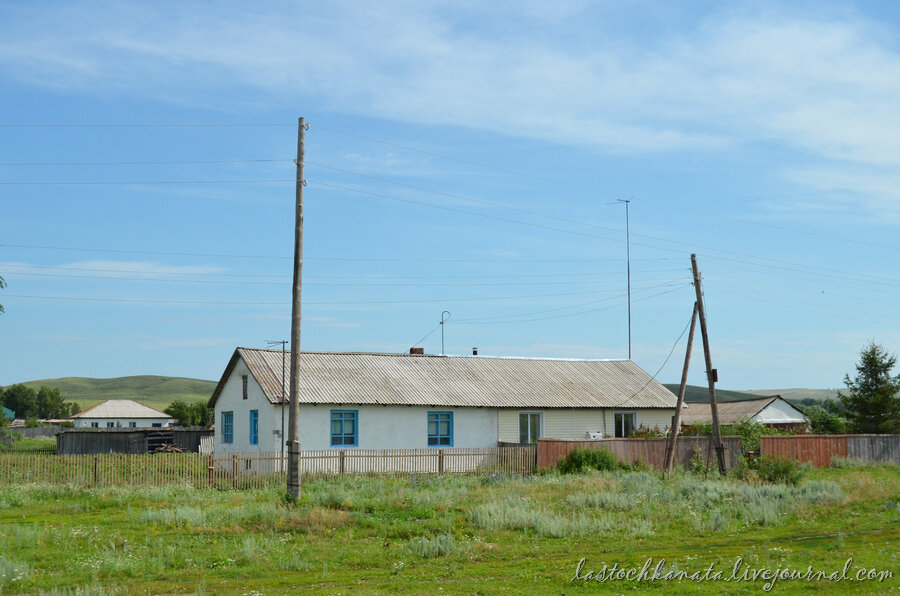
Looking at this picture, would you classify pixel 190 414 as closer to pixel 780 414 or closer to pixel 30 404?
pixel 30 404

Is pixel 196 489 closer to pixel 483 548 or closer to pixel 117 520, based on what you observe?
pixel 117 520

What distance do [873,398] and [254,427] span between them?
40534 millimetres

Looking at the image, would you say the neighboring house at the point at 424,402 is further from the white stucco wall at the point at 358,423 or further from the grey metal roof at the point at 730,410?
the grey metal roof at the point at 730,410

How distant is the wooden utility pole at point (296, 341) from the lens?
21.1m

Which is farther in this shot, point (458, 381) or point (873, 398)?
point (873, 398)

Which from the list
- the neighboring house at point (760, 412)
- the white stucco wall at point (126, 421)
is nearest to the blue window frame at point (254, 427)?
the neighboring house at point (760, 412)

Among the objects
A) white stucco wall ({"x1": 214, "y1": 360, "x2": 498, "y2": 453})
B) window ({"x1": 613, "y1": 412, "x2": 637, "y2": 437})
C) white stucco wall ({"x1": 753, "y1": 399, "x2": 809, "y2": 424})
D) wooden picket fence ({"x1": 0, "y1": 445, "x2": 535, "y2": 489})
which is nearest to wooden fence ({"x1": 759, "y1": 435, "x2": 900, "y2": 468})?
window ({"x1": 613, "y1": 412, "x2": 637, "y2": 437})

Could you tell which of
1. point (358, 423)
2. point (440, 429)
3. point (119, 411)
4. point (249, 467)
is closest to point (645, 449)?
point (440, 429)

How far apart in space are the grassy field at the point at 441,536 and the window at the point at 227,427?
12948mm

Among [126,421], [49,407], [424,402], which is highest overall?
[424,402]

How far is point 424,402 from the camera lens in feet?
118

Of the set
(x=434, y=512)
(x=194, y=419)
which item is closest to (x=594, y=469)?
(x=434, y=512)

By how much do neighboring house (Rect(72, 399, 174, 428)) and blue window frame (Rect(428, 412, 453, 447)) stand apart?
8229 cm

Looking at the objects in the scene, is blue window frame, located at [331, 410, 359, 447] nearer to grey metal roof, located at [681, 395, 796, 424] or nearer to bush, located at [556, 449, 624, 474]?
bush, located at [556, 449, 624, 474]
